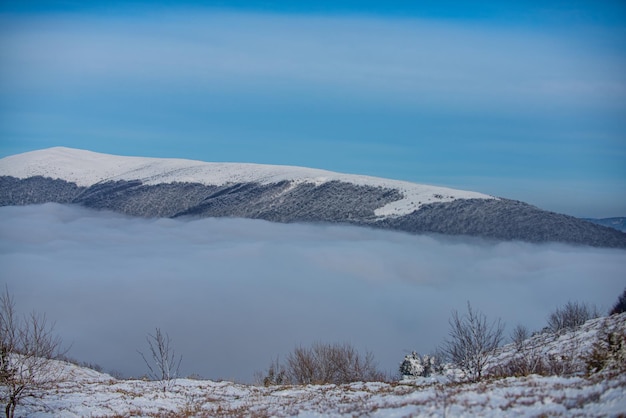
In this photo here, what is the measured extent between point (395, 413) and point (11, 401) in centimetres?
1377

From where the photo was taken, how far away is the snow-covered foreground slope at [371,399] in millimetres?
15570

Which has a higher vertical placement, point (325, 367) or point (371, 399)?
point (371, 399)

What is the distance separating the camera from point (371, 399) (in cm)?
2073

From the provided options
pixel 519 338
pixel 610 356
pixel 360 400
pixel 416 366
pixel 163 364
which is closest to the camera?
pixel 610 356

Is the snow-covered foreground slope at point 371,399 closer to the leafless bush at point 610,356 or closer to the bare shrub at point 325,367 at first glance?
the leafless bush at point 610,356

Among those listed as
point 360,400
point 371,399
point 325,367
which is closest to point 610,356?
point 371,399

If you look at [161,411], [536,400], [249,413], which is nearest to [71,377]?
[161,411]

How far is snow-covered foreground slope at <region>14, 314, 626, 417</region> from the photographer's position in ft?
51.1

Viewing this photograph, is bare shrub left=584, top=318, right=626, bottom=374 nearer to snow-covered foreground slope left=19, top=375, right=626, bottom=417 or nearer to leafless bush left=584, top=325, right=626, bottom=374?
leafless bush left=584, top=325, right=626, bottom=374

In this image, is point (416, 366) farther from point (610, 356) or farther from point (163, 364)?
point (610, 356)

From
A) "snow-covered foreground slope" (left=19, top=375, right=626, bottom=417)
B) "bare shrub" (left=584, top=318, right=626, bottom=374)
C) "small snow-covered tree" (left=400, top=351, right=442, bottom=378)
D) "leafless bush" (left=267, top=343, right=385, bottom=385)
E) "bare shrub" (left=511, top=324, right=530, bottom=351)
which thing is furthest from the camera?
"leafless bush" (left=267, top=343, right=385, bottom=385)

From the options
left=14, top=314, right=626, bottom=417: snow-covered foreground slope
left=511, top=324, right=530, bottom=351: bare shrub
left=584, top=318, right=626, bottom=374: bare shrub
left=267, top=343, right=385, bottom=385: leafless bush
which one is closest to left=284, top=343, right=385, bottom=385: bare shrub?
left=267, top=343, right=385, bottom=385: leafless bush

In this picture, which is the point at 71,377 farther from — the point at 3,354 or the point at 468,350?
the point at 468,350

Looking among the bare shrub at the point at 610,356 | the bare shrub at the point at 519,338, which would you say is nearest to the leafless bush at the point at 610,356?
the bare shrub at the point at 610,356
